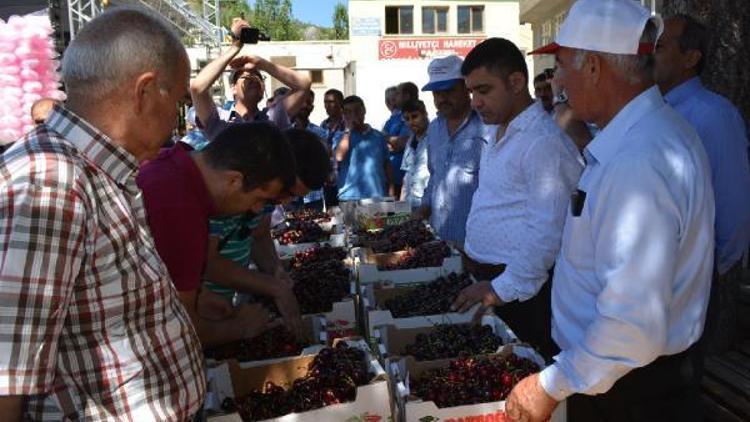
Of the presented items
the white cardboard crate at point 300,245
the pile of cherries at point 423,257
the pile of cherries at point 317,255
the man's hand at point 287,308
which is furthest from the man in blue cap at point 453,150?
the man's hand at point 287,308

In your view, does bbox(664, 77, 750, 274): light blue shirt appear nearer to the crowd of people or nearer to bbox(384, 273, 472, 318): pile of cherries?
the crowd of people

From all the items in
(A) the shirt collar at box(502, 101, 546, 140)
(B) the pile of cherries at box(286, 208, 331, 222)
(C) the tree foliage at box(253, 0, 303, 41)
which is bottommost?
(B) the pile of cherries at box(286, 208, 331, 222)

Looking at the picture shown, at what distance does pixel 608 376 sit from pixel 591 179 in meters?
0.53

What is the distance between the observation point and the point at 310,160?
2.84 meters

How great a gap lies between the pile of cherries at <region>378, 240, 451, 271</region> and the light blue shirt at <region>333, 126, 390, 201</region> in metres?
2.82

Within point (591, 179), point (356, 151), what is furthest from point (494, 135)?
point (356, 151)

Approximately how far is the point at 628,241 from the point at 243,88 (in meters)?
3.53

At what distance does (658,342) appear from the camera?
5.13 ft

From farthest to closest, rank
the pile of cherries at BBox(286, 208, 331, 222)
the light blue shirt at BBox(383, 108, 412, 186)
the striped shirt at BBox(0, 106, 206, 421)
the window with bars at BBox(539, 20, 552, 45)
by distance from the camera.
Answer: the window with bars at BBox(539, 20, 552, 45) < the light blue shirt at BBox(383, 108, 412, 186) < the pile of cherries at BBox(286, 208, 331, 222) < the striped shirt at BBox(0, 106, 206, 421)

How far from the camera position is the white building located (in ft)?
97.3

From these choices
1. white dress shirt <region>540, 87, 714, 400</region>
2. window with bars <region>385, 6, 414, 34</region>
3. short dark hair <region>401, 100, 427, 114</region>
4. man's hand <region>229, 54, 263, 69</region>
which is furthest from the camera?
window with bars <region>385, 6, 414, 34</region>

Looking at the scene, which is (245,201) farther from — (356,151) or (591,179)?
(356,151)

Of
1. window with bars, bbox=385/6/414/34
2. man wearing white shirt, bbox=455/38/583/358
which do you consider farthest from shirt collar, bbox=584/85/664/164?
window with bars, bbox=385/6/414/34

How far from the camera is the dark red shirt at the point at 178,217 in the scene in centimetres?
186
